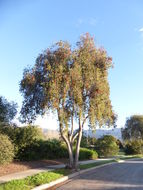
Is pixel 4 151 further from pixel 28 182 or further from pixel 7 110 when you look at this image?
pixel 7 110

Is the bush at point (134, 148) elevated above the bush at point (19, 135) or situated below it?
below

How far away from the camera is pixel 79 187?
10820 millimetres

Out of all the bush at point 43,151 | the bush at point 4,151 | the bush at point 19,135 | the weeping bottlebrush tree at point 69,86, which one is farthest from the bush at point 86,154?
the bush at point 4,151

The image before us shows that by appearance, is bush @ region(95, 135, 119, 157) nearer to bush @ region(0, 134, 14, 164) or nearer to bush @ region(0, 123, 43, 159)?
bush @ region(0, 123, 43, 159)

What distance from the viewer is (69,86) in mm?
15594

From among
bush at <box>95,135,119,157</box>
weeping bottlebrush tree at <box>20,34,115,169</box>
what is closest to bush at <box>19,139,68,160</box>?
weeping bottlebrush tree at <box>20,34,115,169</box>

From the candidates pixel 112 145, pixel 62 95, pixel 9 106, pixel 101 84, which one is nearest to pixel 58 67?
pixel 62 95

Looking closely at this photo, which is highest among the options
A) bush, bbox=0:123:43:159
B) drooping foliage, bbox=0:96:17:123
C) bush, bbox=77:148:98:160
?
drooping foliage, bbox=0:96:17:123

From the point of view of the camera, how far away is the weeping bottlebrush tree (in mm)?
15398

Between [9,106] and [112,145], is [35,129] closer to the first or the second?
[9,106]

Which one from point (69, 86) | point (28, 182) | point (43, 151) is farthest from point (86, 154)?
point (28, 182)

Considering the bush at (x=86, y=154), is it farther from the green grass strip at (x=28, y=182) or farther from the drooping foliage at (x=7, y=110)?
the green grass strip at (x=28, y=182)

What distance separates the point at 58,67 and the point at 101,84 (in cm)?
302

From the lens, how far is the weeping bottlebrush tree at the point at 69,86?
1540 centimetres
